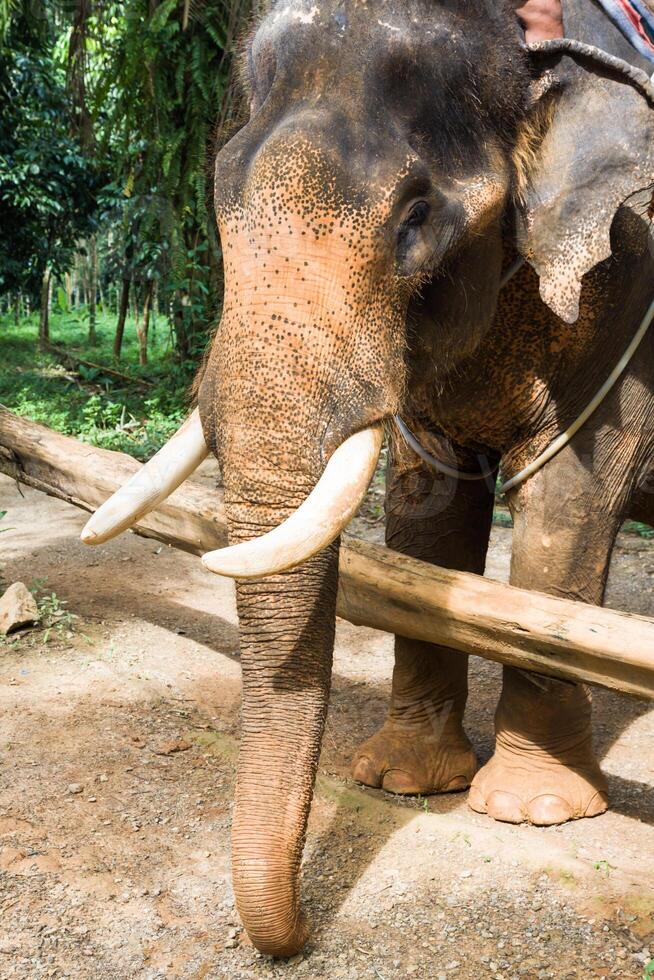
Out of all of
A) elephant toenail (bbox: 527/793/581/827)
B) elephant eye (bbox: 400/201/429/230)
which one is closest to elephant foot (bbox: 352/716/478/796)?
elephant toenail (bbox: 527/793/581/827)

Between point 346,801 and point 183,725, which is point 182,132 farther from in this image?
point 346,801

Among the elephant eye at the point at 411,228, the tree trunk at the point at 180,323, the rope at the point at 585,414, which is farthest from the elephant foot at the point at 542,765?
the tree trunk at the point at 180,323

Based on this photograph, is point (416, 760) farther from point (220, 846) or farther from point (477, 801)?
point (220, 846)

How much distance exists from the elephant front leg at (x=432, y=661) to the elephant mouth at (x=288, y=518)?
103cm

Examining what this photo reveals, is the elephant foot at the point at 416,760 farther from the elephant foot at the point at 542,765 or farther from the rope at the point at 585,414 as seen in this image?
the rope at the point at 585,414

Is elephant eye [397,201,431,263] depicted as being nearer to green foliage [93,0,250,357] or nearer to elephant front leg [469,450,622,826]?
elephant front leg [469,450,622,826]

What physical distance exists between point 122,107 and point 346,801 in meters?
7.60

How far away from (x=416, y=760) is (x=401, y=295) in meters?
1.73

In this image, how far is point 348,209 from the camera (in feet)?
7.81

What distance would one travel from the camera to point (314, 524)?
217 cm

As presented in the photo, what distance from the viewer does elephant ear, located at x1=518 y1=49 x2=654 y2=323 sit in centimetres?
263

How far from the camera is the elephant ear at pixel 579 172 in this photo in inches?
104

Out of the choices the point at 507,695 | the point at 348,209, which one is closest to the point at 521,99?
the point at 348,209

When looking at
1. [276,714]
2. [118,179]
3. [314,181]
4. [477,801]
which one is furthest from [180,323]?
[276,714]
